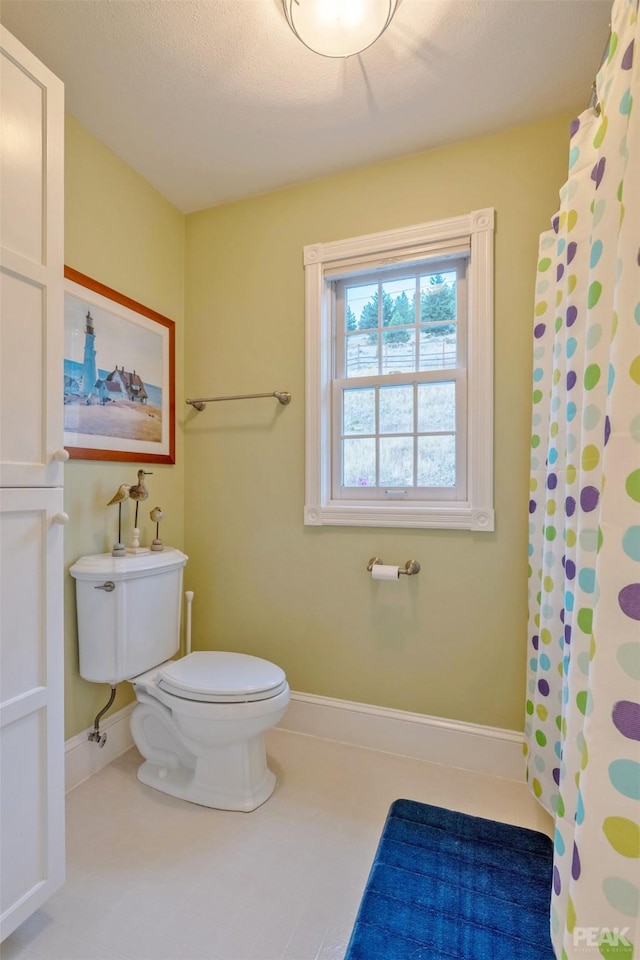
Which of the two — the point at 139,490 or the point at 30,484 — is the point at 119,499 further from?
the point at 30,484

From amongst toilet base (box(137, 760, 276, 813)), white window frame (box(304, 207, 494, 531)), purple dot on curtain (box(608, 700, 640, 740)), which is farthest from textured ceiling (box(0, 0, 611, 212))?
toilet base (box(137, 760, 276, 813))

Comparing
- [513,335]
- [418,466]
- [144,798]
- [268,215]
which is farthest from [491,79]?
[144,798]

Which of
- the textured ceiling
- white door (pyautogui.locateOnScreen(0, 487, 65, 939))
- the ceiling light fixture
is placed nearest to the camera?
white door (pyautogui.locateOnScreen(0, 487, 65, 939))

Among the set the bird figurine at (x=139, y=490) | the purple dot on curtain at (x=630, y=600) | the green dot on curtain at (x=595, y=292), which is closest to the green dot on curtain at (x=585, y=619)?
the purple dot on curtain at (x=630, y=600)

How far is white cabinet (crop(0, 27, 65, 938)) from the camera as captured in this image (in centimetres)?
99

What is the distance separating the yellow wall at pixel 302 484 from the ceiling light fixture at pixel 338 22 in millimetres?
639

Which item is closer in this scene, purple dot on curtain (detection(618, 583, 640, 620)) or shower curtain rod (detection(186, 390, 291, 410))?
purple dot on curtain (detection(618, 583, 640, 620))

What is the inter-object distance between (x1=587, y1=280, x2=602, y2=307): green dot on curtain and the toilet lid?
4.59 ft

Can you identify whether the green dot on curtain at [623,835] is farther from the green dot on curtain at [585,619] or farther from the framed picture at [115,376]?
the framed picture at [115,376]

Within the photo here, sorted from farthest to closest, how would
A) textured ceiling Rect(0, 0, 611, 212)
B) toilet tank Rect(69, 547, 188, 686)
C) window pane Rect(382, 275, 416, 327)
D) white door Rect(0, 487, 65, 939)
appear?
window pane Rect(382, 275, 416, 327) < toilet tank Rect(69, 547, 188, 686) < textured ceiling Rect(0, 0, 611, 212) < white door Rect(0, 487, 65, 939)

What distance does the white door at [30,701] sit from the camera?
38.9 inches

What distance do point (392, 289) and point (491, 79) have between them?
0.74 m

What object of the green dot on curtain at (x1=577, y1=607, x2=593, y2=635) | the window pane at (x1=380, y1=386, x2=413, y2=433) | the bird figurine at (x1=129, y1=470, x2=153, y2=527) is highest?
the window pane at (x1=380, y1=386, x2=413, y2=433)

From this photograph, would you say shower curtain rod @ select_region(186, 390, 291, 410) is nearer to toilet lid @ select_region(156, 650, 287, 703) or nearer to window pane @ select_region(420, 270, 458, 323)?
window pane @ select_region(420, 270, 458, 323)
